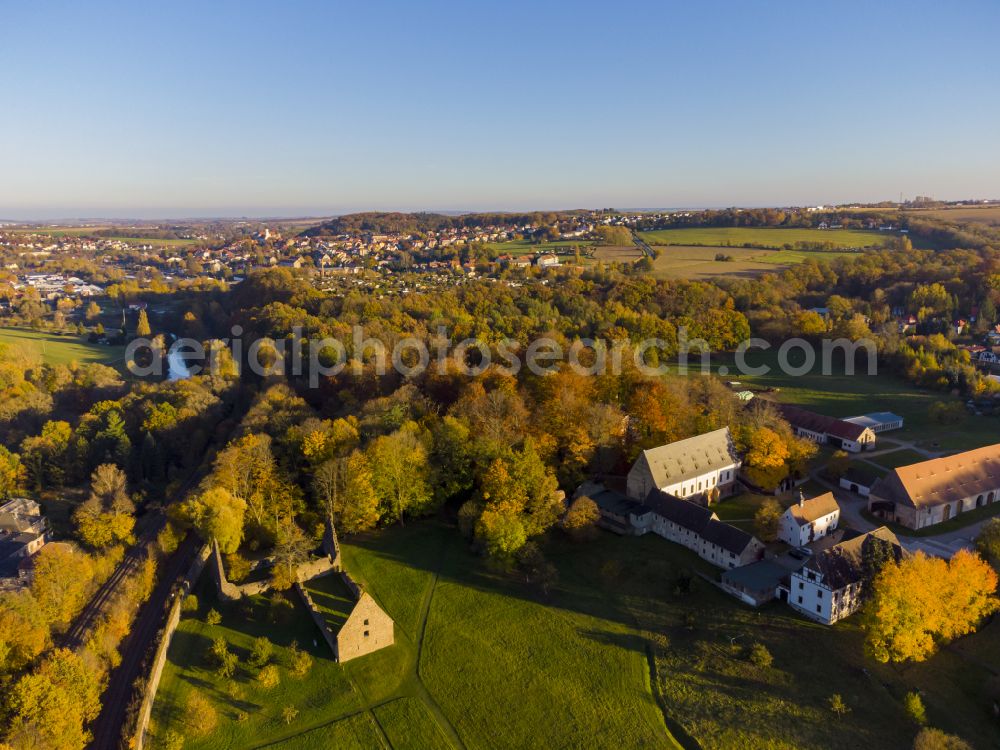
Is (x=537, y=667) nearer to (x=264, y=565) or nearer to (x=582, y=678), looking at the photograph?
(x=582, y=678)

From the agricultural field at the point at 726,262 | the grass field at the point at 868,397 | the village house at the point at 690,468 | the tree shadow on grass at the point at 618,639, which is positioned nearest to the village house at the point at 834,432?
the grass field at the point at 868,397

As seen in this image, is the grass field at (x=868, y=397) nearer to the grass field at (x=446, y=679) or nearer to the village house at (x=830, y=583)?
the village house at (x=830, y=583)

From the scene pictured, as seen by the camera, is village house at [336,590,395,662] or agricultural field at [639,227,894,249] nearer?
village house at [336,590,395,662]

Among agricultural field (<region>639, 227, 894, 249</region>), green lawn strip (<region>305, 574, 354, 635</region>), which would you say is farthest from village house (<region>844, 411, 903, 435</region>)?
agricultural field (<region>639, 227, 894, 249</region>)

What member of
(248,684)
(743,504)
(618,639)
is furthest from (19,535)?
(743,504)

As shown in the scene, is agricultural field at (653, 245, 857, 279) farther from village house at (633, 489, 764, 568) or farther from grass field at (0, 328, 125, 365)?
grass field at (0, 328, 125, 365)
